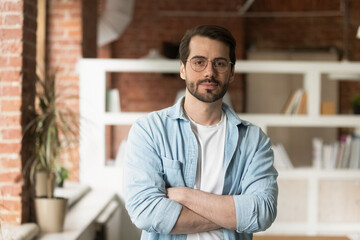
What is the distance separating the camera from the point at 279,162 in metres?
4.52

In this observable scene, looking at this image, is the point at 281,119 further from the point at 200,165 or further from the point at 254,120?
the point at 200,165

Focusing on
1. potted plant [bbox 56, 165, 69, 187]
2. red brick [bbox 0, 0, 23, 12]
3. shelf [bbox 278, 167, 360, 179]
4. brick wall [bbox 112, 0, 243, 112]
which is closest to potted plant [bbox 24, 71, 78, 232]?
red brick [bbox 0, 0, 23, 12]

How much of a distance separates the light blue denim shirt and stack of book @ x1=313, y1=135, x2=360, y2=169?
112 inches

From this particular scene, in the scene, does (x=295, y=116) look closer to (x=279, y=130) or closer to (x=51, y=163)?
(x=51, y=163)

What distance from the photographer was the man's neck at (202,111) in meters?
1.75

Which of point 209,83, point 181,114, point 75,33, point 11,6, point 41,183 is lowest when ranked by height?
point 41,183

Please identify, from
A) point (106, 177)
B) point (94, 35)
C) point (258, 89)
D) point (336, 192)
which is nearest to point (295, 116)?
point (336, 192)

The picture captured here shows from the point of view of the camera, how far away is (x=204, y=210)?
5.58ft

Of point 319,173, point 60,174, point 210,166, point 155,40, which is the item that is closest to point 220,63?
point 210,166

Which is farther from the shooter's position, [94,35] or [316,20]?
[316,20]

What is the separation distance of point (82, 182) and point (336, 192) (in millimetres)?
2222

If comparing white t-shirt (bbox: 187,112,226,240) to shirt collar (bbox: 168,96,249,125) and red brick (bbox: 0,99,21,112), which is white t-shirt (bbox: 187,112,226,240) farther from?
red brick (bbox: 0,99,21,112)

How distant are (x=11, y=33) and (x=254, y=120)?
2301 millimetres

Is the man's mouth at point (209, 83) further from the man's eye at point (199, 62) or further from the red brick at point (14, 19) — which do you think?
the red brick at point (14, 19)
